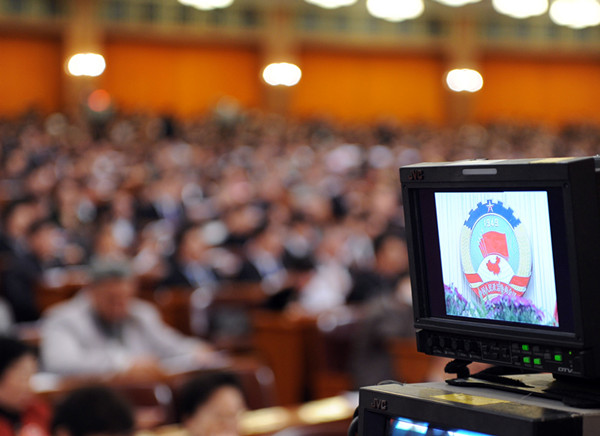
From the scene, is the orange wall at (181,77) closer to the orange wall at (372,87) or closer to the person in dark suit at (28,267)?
the orange wall at (372,87)

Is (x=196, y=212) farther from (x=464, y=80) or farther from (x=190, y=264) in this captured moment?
(x=464, y=80)

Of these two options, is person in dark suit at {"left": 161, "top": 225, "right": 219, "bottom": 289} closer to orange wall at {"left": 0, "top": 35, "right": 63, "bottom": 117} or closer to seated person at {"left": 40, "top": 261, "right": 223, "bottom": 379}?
seated person at {"left": 40, "top": 261, "right": 223, "bottom": 379}

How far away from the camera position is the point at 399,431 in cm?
125

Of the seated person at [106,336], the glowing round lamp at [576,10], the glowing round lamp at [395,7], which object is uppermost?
the glowing round lamp at [395,7]

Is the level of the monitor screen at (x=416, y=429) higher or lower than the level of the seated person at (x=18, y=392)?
higher

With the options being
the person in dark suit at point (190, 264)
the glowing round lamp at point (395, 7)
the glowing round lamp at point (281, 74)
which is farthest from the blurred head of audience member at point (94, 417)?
the glowing round lamp at point (281, 74)

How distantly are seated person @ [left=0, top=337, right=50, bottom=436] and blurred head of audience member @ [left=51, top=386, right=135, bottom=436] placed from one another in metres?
0.47

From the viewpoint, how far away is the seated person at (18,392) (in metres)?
3.56

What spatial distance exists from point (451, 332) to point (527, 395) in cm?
13

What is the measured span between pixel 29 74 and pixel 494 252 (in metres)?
19.8

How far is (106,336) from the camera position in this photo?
513cm

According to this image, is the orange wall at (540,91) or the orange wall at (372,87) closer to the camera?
the orange wall at (372,87)

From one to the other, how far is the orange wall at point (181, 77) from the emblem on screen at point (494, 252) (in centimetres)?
1975

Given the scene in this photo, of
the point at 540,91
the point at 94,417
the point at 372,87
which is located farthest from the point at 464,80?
the point at 94,417
